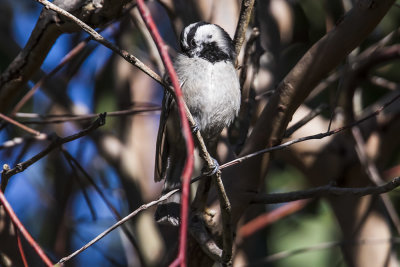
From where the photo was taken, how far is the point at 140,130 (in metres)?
3.96

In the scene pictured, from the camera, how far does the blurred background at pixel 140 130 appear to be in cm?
333

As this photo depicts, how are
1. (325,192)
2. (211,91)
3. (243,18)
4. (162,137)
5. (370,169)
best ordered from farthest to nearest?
(370,169)
(162,137)
(211,91)
(243,18)
(325,192)

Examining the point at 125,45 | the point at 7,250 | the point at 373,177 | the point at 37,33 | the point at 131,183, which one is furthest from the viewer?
the point at 125,45

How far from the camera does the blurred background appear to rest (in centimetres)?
333

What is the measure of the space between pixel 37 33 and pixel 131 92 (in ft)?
5.85

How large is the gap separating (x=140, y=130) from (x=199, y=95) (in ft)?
4.44

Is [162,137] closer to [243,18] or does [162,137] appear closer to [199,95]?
[199,95]

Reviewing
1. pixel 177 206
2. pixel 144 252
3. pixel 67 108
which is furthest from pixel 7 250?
pixel 67 108

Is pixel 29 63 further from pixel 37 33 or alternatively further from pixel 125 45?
pixel 125 45

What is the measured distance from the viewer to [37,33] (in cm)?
224

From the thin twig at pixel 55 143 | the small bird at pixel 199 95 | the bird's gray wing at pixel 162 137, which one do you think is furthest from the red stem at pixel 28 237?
the bird's gray wing at pixel 162 137

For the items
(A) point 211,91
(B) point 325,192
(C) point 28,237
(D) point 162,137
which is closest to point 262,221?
(D) point 162,137

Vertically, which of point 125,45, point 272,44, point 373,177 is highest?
point 125,45

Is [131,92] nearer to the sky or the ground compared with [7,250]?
nearer to the sky
